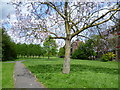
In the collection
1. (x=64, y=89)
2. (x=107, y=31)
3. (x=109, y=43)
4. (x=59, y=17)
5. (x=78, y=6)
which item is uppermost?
(x=78, y=6)

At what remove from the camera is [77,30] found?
30.8ft

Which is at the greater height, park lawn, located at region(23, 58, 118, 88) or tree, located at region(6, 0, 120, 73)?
tree, located at region(6, 0, 120, 73)

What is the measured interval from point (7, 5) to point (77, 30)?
488 centimetres

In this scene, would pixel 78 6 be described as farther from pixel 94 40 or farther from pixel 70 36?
pixel 94 40

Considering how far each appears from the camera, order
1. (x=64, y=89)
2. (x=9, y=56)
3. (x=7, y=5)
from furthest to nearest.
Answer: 1. (x=9, y=56)
2. (x=7, y=5)
3. (x=64, y=89)

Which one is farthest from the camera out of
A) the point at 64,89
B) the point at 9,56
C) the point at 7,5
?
the point at 9,56

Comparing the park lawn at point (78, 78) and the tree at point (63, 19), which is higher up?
the tree at point (63, 19)

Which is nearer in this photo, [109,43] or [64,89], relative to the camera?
[64,89]

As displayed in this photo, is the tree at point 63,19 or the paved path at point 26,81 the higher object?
the tree at point 63,19

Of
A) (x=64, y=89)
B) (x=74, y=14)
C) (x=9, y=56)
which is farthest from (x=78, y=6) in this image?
(x=9, y=56)

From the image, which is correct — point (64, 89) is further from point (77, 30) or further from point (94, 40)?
point (94, 40)

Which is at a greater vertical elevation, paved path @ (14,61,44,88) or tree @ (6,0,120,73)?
tree @ (6,0,120,73)

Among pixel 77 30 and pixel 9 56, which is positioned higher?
pixel 77 30

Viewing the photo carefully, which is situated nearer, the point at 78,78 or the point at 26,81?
the point at 26,81
